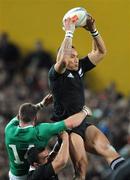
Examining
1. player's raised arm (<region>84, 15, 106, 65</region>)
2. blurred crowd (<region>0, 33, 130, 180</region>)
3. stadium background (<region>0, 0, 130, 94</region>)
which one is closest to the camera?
player's raised arm (<region>84, 15, 106, 65</region>)

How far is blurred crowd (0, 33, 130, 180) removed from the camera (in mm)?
16469

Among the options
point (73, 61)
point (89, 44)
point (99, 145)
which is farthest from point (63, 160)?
point (89, 44)

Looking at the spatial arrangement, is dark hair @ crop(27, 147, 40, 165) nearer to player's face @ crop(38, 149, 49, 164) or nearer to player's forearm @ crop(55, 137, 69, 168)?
player's face @ crop(38, 149, 49, 164)

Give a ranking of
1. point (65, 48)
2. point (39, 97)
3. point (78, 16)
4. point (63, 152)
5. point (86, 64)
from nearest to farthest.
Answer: point (65, 48) → point (78, 16) → point (63, 152) → point (86, 64) → point (39, 97)

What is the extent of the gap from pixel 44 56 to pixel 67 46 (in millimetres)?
9334

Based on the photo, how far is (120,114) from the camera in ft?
61.6

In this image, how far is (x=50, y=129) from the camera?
460 inches

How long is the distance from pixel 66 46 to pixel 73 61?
38cm

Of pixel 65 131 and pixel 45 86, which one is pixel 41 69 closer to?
pixel 45 86

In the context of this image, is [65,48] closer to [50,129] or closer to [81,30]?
[50,129]

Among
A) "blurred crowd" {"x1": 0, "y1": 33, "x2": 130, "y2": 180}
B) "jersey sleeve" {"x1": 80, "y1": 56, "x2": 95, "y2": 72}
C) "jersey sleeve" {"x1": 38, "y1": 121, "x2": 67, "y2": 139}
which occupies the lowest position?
"blurred crowd" {"x1": 0, "y1": 33, "x2": 130, "y2": 180}

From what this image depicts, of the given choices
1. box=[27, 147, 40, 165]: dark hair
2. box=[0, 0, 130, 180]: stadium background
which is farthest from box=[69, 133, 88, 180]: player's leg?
box=[0, 0, 130, 180]: stadium background

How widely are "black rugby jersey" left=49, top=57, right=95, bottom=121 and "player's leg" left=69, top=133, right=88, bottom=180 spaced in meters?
0.30

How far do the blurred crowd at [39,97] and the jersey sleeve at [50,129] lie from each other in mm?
3757
